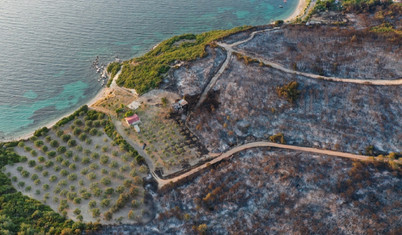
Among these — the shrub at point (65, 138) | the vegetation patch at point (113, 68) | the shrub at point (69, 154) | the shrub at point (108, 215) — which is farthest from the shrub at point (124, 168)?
the vegetation patch at point (113, 68)

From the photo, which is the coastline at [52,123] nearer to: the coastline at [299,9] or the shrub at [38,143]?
the shrub at [38,143]

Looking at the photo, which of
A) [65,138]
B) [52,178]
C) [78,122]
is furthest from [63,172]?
[78,122]

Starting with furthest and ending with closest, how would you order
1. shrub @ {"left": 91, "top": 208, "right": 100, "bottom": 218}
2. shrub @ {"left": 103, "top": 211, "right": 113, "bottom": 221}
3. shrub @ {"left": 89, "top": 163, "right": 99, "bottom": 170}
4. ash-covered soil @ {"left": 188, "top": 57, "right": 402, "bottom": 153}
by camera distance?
ash-covered soil @ {"left": 188, "top": 57, "right": 402, "bottom": 153} → shrub @ {"left": 89, "top": 163, "right": 99, "bottom": 170} → shrub @ {"left": 91, "top": 208, "right": 100, "bottom": 218} → shrub @ {"left": 103, "top": 211, "right": 113, "bottom": 221}

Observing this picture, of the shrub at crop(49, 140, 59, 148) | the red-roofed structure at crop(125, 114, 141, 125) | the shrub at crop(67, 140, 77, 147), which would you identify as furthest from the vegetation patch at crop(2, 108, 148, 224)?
the red-roofed structure at crop(125, 114, 141, 125)

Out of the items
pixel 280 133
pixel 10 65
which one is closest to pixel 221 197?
pixel 280 133

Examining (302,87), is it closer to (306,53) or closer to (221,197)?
(306,53)

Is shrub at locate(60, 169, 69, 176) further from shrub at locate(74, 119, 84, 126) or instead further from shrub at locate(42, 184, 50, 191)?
shrub at locate(74, 119, 84, 126)

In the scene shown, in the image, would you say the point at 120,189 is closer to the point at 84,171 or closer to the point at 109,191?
the point at 109,191
